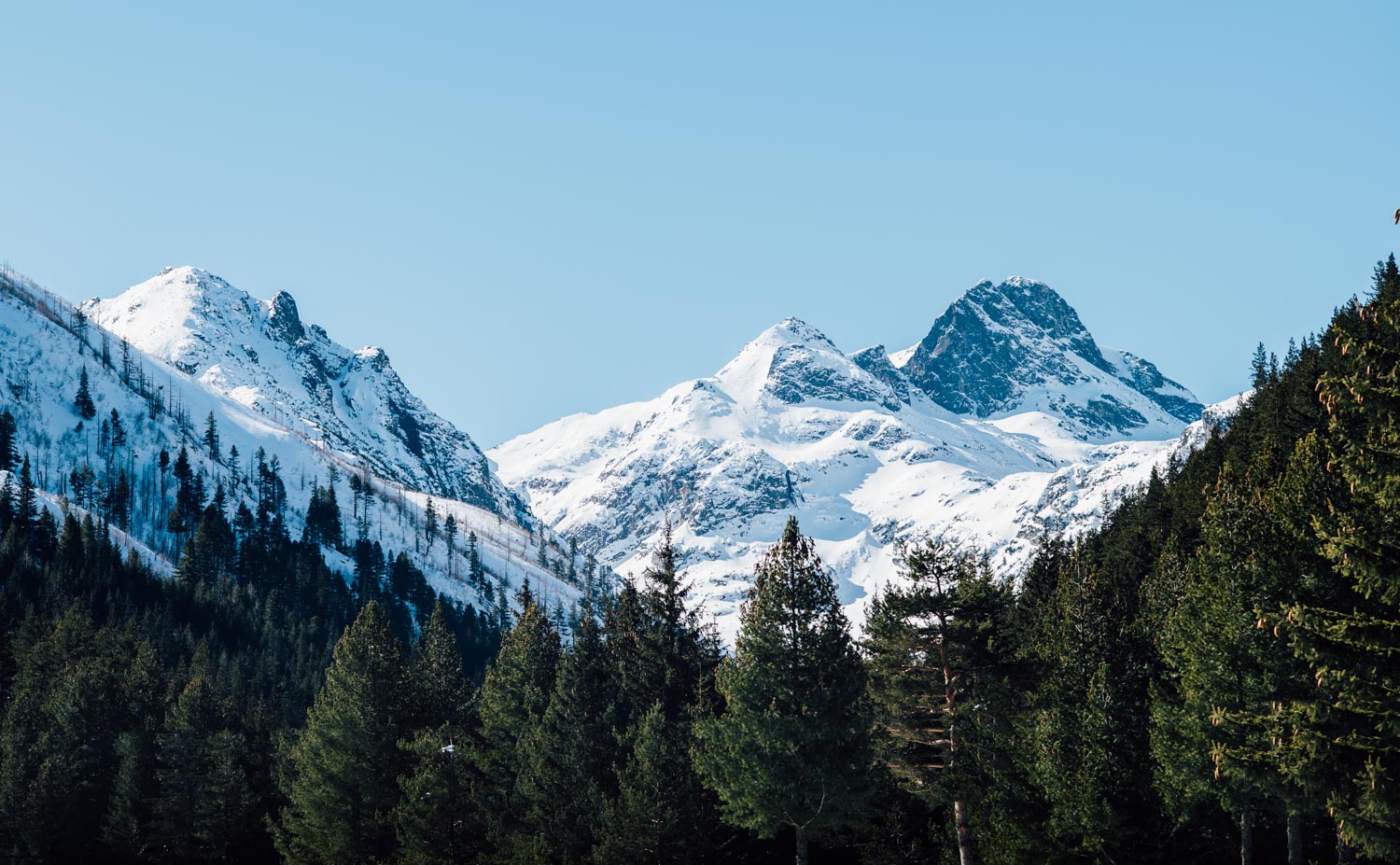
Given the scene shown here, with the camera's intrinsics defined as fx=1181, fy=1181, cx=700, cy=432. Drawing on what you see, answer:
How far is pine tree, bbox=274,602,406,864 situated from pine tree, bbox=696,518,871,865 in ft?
80.7

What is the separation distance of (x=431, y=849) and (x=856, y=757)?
2609cm

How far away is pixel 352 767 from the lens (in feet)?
209

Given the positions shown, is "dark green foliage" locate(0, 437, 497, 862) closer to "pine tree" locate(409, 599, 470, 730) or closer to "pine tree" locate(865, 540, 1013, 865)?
"pine tree" locate(409, 599, 470, 730)

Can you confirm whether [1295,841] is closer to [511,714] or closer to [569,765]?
[569,765]

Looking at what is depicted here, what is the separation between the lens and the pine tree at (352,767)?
63.2 m

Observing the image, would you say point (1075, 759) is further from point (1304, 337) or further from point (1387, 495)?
point (1304, 337)

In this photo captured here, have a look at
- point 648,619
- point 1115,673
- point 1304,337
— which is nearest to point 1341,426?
point 1115,673

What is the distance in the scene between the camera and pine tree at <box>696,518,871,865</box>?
4444 cm

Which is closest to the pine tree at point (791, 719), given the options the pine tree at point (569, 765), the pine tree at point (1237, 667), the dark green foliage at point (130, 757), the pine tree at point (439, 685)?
the pine tree at point (569, 765)

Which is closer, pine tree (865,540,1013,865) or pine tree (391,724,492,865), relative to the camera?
pine tree (865,540,1013,865)

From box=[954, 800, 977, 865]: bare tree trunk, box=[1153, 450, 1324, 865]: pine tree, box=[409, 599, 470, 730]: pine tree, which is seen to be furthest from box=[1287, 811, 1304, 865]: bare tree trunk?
box=[409, 599, 470, 730]: pine tree

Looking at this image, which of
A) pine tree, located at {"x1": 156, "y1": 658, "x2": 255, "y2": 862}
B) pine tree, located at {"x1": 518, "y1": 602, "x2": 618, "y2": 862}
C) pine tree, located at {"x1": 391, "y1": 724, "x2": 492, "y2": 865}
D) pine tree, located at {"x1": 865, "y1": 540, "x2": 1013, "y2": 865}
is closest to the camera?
pine tree, located at {"x1": 865, "y1": 540, "x2": 1013, "y2": 865}

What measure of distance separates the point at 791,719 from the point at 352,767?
99.5 ft

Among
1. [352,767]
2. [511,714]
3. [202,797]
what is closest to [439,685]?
[352,767]
